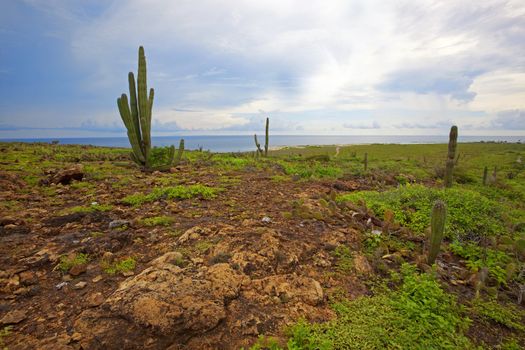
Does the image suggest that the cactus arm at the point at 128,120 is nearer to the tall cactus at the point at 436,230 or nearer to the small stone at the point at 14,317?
the small stone at the point at 14,317

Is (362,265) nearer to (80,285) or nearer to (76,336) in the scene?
(76,336)

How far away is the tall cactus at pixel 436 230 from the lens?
438 cm

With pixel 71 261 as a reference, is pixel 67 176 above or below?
above

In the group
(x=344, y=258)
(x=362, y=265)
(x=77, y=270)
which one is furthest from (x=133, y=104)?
(x=362, y=265)

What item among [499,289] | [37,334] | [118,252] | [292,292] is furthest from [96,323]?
[499,289]

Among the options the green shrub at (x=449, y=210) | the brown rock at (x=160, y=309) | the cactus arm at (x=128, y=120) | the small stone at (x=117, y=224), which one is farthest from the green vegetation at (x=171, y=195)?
the cactus arm at (x=128, y=120)

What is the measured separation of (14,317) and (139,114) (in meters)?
9.89

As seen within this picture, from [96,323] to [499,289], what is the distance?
5.40 meters

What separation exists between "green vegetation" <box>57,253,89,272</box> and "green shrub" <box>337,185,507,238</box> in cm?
591

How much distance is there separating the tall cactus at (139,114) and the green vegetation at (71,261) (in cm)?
794

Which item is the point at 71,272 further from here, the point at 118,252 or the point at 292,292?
the point at 292,292

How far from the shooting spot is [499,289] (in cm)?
411

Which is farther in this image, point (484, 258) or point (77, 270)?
point (484, 258)

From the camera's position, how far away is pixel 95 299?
311 cm
